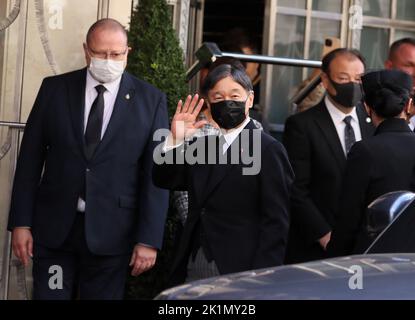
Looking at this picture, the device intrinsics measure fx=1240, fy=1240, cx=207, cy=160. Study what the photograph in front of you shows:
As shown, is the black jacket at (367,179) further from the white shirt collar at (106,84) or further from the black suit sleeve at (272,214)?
the white shirt collar at (106,84)

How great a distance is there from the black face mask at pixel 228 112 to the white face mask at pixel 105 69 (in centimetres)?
102

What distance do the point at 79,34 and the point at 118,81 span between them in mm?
1982

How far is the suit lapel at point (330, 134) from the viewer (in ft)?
26.9

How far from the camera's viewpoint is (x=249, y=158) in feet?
22.6

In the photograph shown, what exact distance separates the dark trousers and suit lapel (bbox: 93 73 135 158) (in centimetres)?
48

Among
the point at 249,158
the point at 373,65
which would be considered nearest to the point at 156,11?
the point at 249,158

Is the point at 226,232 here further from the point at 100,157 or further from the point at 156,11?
the point at 156,11

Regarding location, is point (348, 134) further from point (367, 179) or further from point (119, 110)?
point (119, 110)

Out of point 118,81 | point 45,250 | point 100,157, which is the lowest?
point 45,250

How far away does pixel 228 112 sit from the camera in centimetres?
689

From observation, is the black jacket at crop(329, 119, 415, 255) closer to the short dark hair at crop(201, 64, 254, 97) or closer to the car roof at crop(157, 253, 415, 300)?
the short dark hair at crop(201, 64, 254, 97)

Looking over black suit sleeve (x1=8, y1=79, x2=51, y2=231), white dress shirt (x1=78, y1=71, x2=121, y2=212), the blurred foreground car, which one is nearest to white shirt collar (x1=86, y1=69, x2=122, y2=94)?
white dress shirt (x1=78, y1=71, x2=121, y2=212)

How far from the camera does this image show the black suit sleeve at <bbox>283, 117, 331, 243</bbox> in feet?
26.3
